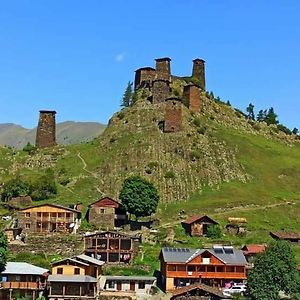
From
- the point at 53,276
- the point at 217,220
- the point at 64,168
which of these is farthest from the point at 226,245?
the point at 64,168

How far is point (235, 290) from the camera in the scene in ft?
257

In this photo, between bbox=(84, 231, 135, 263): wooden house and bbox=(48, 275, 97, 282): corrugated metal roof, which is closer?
bbox=(48, 275, 97, 282): corrugated metal roof

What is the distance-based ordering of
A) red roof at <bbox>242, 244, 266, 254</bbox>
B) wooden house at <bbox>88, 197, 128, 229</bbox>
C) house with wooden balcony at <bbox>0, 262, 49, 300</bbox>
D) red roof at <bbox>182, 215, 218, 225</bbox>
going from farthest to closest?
wooden house at <bbox>88, 197, 128, 229</bbox> → red roof at <bbox>182, 215, 218, 225</bbox> → red roof at <bbox>242, 244, 266, 254</bbox> → house with wooden balcony at <bbox>0, 262, 49, 300</bbox>

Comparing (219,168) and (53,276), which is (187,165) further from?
(53,276)

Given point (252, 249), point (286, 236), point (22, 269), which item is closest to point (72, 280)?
point (22, 269)

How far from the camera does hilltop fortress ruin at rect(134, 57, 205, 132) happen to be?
137 metres

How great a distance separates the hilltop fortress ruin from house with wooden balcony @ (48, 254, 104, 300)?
6164cm

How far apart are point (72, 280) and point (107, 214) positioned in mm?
25859

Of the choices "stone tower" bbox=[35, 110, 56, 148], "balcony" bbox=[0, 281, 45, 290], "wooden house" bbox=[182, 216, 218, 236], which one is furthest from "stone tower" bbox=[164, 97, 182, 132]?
"balcony" bbox=[0, 281, 45, 290]

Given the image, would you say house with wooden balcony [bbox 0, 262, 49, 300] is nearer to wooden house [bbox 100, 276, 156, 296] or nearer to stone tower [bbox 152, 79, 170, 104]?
wooden house [bbox 100, 276, 156, 296]

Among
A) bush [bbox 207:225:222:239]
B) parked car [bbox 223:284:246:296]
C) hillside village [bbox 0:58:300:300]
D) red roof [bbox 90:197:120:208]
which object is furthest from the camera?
red roof [bbox 90:197:120:208]

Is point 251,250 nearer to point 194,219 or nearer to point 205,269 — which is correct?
point 205,269

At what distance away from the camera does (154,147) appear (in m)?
132

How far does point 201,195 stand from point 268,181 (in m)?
16.6
